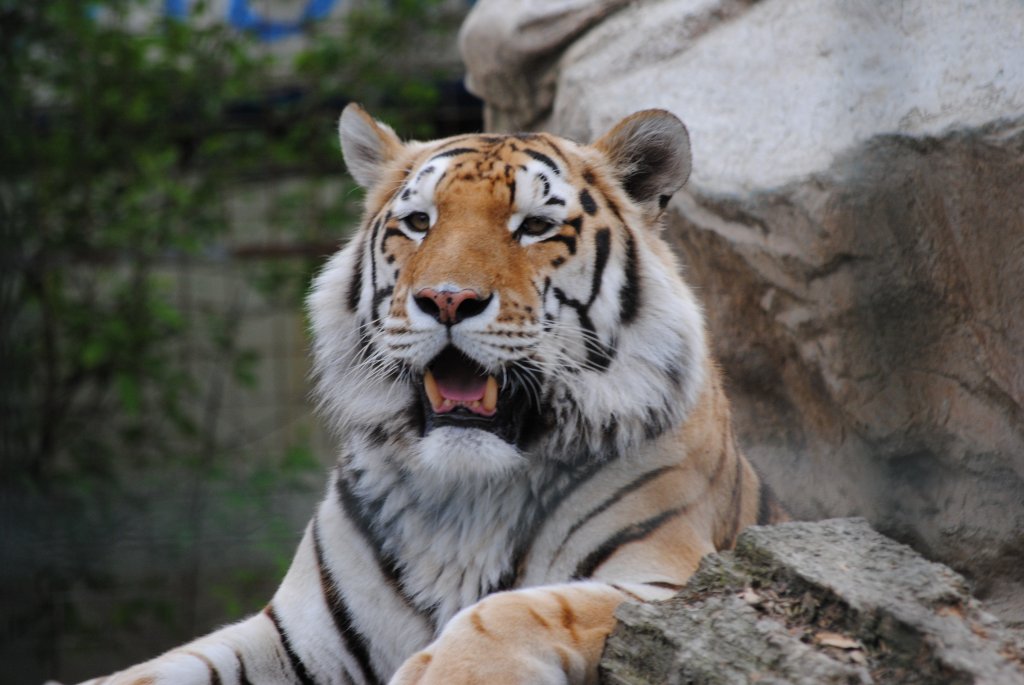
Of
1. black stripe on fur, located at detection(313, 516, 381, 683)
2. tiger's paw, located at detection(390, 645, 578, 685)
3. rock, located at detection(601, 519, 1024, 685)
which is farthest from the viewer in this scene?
black stripe on fur, located at detection(313, 516, 381, 683)

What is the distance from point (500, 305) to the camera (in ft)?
5.92

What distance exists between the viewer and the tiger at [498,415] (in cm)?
182

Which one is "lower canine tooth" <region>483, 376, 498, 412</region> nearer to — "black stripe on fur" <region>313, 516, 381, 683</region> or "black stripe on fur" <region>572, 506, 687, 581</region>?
"black stripe on fur" <region>572, 506, 687, 581</region>

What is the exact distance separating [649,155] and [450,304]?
561 millimetres

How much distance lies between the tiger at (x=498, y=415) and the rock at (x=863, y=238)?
0.43 m

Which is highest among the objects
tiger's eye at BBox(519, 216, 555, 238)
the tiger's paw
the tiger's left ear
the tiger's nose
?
the tiger's left ear

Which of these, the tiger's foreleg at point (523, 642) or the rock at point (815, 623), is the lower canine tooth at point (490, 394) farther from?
the rock at point (815, 623)

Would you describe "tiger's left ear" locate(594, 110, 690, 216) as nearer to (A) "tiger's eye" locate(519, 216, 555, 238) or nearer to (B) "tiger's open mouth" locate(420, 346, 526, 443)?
(A) "tiger's eye" locate(519, 216, 555, 238)

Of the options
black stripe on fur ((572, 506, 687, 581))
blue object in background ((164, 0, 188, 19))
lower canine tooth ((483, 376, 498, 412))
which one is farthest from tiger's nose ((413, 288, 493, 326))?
blue object in background ((164, 0, 188, 19))

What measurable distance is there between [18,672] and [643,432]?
273 cm

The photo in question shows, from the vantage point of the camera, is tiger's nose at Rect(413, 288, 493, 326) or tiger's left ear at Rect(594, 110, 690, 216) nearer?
tiger's nose at Rect(413, 288, 493, 326)

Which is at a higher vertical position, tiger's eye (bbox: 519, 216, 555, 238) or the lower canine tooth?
tiger's eye (bbox: 519, 216, 555, 238)

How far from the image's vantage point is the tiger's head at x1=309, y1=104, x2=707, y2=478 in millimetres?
1818

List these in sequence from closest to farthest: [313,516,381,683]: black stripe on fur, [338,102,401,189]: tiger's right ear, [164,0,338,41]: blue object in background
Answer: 1. [313,516,381,683]: black stripe on fur
2. [338,102,401,189]: tiger's right ear
3. [164,0,338,41]: blue object in background
